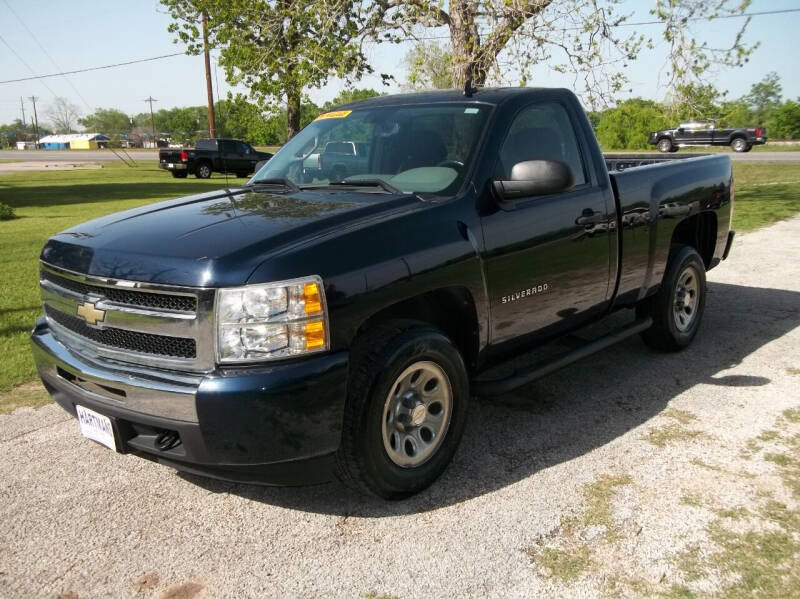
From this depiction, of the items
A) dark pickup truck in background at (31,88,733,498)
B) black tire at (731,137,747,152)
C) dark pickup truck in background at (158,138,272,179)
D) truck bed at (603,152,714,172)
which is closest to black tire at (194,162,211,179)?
dark pickup truck in background at (158,138,272,179)

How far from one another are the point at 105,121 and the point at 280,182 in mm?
135677

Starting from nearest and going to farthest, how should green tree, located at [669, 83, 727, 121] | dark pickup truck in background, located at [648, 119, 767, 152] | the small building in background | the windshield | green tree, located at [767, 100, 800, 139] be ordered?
the windshield
green tree, located at [669, 83, 727, 121]
dark pickup truck in background, located at [648, 119, 767, 152]
green tree, located at [767, 100, 800, 139]
the small building in background

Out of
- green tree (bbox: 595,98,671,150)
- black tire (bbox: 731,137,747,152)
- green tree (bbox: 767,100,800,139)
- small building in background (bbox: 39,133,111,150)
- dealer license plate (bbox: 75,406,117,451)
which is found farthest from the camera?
small building in background (bbox: 39,133,111,150)

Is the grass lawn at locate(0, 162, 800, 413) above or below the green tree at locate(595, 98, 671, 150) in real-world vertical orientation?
below

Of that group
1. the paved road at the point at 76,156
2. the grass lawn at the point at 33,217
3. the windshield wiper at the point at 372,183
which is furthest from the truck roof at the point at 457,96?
the paved road at the point at 76,156

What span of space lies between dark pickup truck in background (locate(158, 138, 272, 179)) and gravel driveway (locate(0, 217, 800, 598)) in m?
25.8

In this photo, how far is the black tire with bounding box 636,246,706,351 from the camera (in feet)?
17.3

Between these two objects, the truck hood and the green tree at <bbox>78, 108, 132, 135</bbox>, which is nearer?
the truck hood

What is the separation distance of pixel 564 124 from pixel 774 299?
412 centimetres

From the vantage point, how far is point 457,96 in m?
4.28

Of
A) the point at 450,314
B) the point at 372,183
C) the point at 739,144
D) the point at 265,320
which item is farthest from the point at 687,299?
the point at 739,144

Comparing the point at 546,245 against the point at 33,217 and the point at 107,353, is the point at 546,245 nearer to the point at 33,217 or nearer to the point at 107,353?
the point at 107,353

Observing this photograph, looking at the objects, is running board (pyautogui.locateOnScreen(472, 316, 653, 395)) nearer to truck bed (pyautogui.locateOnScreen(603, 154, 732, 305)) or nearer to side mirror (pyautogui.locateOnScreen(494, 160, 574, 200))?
truck bed (pyautogui.locateOnScreen(603, 154, 732, 305))

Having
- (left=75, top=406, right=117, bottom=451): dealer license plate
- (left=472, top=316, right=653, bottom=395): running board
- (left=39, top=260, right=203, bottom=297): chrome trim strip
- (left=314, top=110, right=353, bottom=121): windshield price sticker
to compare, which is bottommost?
(left=472, top=316, right=653, bottom=395): running board
